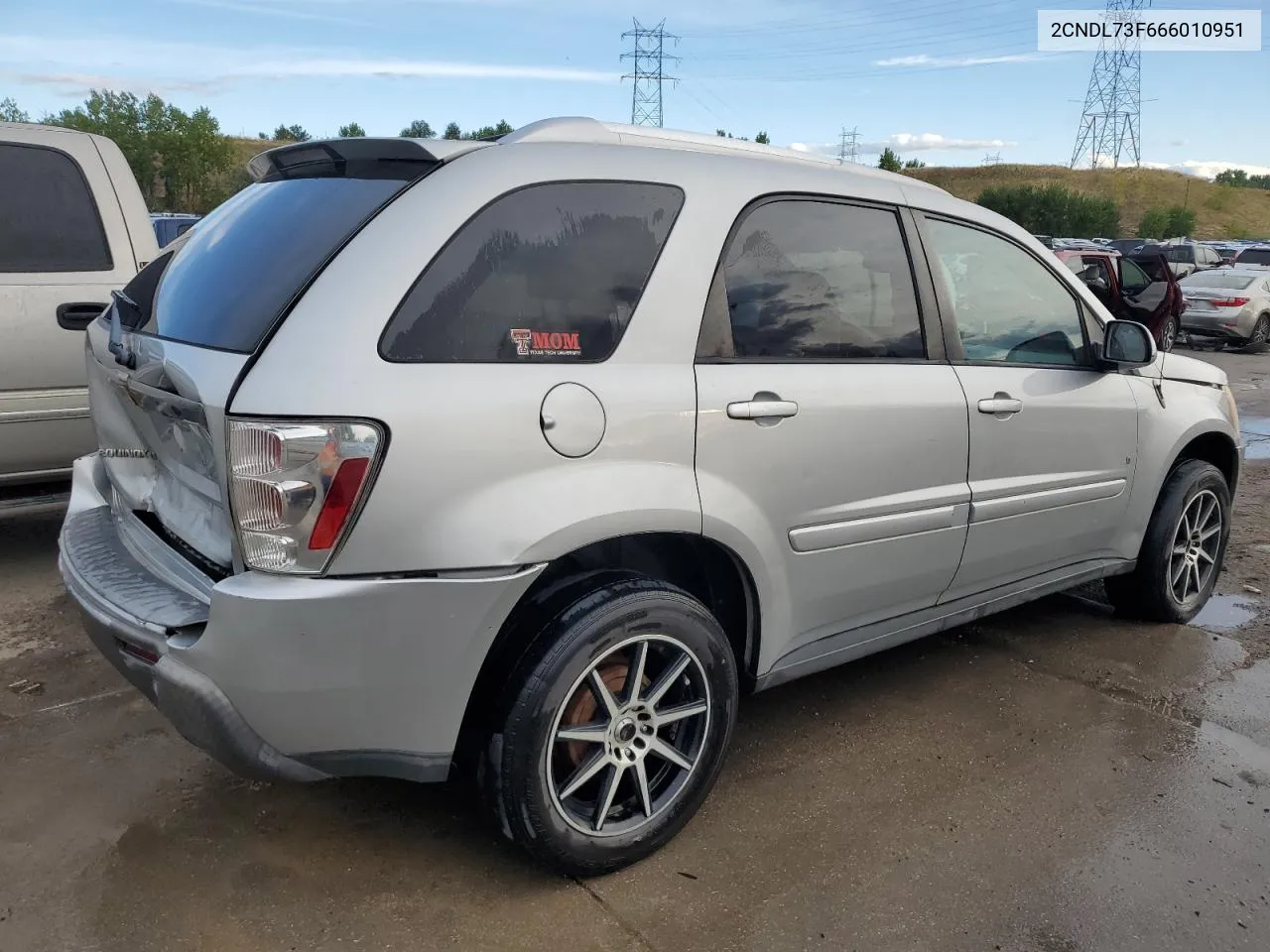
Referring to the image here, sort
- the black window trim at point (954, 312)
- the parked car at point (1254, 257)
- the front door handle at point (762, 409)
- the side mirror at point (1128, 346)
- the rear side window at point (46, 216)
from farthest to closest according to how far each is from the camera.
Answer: the parked car at point (1254, 257) < the rear side window at point (46, 216) < the side mirror at point (1128, 346) < the black window trim at point (954, 312) < the front door handle at point (762, 409)

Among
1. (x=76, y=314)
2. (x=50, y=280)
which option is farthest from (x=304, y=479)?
(x=50, y=280)

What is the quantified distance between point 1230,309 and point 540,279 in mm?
19018

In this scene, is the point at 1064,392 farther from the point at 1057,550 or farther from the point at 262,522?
the point at 262,522

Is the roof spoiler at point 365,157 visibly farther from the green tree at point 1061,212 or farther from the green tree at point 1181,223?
the green tree at point 1181,223

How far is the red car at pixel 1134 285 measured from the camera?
1489 cm

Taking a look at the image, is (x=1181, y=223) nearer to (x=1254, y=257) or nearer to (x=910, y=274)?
(x=1254, y=257)

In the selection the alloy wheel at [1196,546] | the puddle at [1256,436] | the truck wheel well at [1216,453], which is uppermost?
the truck wheel well at [1216,453]

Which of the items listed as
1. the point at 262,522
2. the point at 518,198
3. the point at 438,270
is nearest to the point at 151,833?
the point at 262,522

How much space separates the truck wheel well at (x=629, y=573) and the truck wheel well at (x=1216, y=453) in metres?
2.59

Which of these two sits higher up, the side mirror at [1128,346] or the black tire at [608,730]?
the side mirror at [1128,346]

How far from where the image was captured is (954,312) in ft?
11.3

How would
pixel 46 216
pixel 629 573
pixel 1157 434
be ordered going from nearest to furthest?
pixel 629 573
pixel 1157 434
pixel 46 216

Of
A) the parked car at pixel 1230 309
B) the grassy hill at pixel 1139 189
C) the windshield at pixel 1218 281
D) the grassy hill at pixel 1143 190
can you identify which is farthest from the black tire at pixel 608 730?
the grassy hill at pixel 1143 190

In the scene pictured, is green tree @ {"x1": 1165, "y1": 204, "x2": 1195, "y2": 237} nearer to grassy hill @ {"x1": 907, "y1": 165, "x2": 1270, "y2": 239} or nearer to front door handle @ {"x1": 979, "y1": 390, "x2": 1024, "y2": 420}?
grassy hill @ {"x1": 907, "y1": 165, "x2": 1270, "y2": 239}
